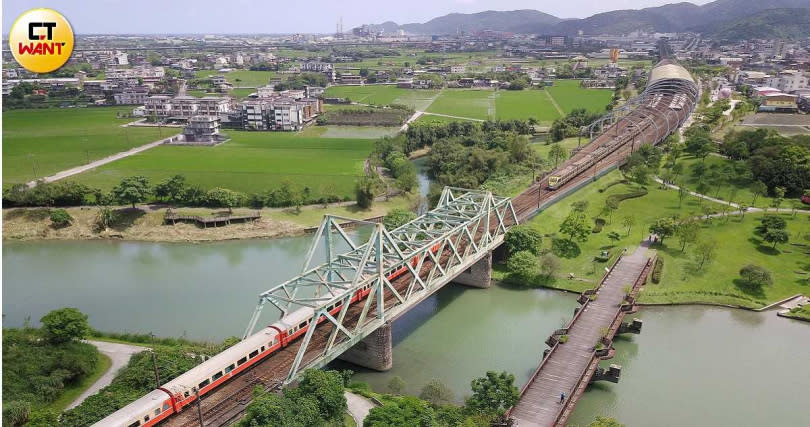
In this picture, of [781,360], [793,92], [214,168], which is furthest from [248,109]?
[793,92]

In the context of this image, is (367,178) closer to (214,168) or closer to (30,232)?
(214,168)

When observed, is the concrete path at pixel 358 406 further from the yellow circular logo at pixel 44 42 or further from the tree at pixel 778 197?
the tree at pixel 778 197

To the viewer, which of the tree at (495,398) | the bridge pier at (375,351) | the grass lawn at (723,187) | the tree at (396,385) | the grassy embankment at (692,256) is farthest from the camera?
the grass lawn at (723,187)

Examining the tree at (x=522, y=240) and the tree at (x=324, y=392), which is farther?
the tree at (x=522, y=240)

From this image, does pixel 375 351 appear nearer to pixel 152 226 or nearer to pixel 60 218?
pixel 152 226

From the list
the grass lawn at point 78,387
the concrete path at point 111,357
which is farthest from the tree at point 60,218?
the grass lawn at point 78,387

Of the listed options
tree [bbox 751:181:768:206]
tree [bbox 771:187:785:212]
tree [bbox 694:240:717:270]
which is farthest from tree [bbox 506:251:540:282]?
tree [bbox 751:181:768:206]

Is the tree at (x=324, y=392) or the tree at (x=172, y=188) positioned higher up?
the tree at (x=172, y=188)
